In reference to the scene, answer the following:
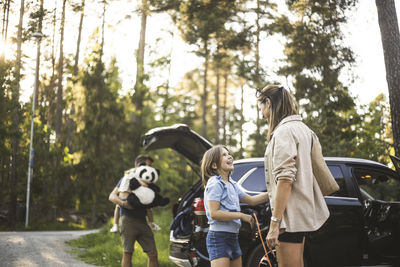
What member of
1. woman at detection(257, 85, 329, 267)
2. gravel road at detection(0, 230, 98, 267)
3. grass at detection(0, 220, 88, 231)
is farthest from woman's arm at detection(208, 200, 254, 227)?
grass at detection(0, 220, 88, 231)

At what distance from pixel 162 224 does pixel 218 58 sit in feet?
41.9

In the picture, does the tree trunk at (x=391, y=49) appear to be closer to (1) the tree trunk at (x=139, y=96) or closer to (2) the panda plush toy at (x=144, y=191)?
(2) the panda plush toy at (x=144, y=191)

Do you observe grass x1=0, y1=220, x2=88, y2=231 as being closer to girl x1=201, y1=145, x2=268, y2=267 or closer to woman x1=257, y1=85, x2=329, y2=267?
girl x1=201, y1=145, x2=268, y2=267

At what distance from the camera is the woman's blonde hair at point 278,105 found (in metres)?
3.28

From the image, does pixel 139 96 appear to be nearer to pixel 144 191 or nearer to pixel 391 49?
pixel 391 49

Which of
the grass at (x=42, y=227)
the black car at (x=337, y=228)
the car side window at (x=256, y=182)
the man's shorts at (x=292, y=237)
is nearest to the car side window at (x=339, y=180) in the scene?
the black car at (x=337, y=228)

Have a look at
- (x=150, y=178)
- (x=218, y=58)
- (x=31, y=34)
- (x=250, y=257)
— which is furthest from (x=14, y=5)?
(x=250, y=257)

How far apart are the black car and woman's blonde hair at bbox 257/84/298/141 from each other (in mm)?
2052

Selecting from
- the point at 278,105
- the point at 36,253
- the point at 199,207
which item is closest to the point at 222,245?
the point at 278,105

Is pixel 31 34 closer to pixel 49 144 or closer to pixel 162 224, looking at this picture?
pixel 49 144

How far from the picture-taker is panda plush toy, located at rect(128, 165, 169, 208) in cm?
602

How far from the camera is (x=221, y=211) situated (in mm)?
3678

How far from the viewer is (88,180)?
1902 cm

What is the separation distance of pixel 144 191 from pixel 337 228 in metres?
2.62
